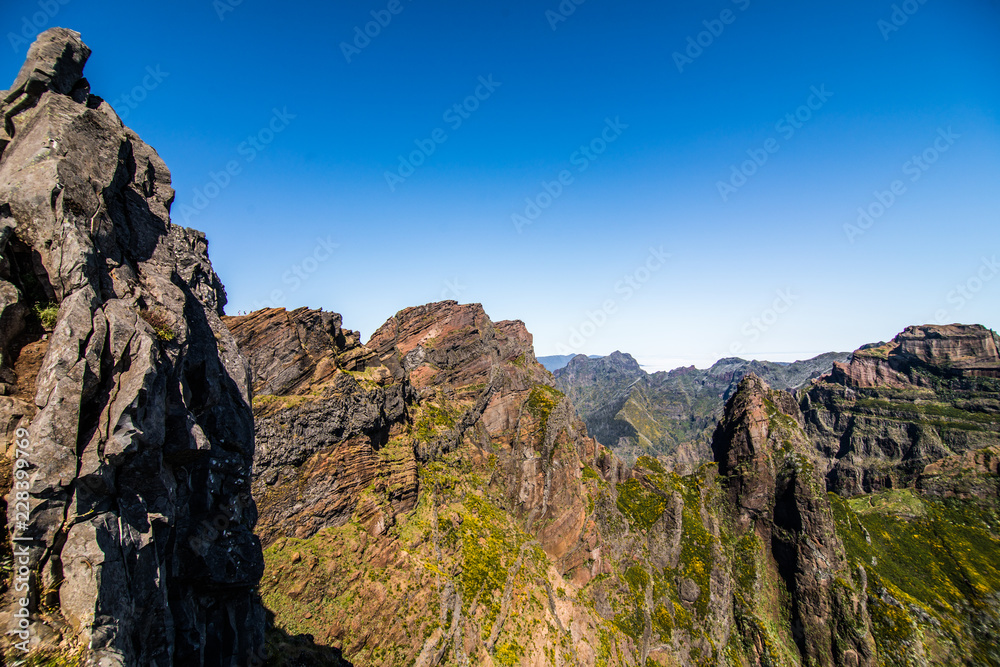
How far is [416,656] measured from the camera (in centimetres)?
4300

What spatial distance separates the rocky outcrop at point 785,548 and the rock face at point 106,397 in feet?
364

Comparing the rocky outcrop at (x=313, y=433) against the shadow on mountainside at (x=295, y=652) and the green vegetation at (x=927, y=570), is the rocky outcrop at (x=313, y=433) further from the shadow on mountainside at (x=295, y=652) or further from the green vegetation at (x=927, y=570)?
the green vegetation at (x=927, y=570)

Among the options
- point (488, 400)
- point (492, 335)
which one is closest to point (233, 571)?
point (488, 400)

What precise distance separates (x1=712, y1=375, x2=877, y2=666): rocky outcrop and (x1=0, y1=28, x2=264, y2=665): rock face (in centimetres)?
11094

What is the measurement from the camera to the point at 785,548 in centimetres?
9594

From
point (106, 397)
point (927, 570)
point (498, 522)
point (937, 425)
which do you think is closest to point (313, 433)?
point (106, 397)

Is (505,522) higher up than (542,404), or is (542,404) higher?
(542,404)

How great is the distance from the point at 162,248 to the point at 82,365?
12.4 metres

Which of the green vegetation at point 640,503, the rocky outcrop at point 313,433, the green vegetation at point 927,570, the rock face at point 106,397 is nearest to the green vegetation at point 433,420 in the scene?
the rocky outcrop at point 313,433

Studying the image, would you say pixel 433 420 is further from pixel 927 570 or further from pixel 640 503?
pixel 927 570

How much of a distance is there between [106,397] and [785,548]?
128m

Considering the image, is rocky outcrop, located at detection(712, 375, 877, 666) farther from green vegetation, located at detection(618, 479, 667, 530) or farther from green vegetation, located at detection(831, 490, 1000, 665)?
green vegetation, located at detection(618, 479, 667, 530)

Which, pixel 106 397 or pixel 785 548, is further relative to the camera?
pixel 785 548

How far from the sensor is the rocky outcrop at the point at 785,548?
8594 cm
